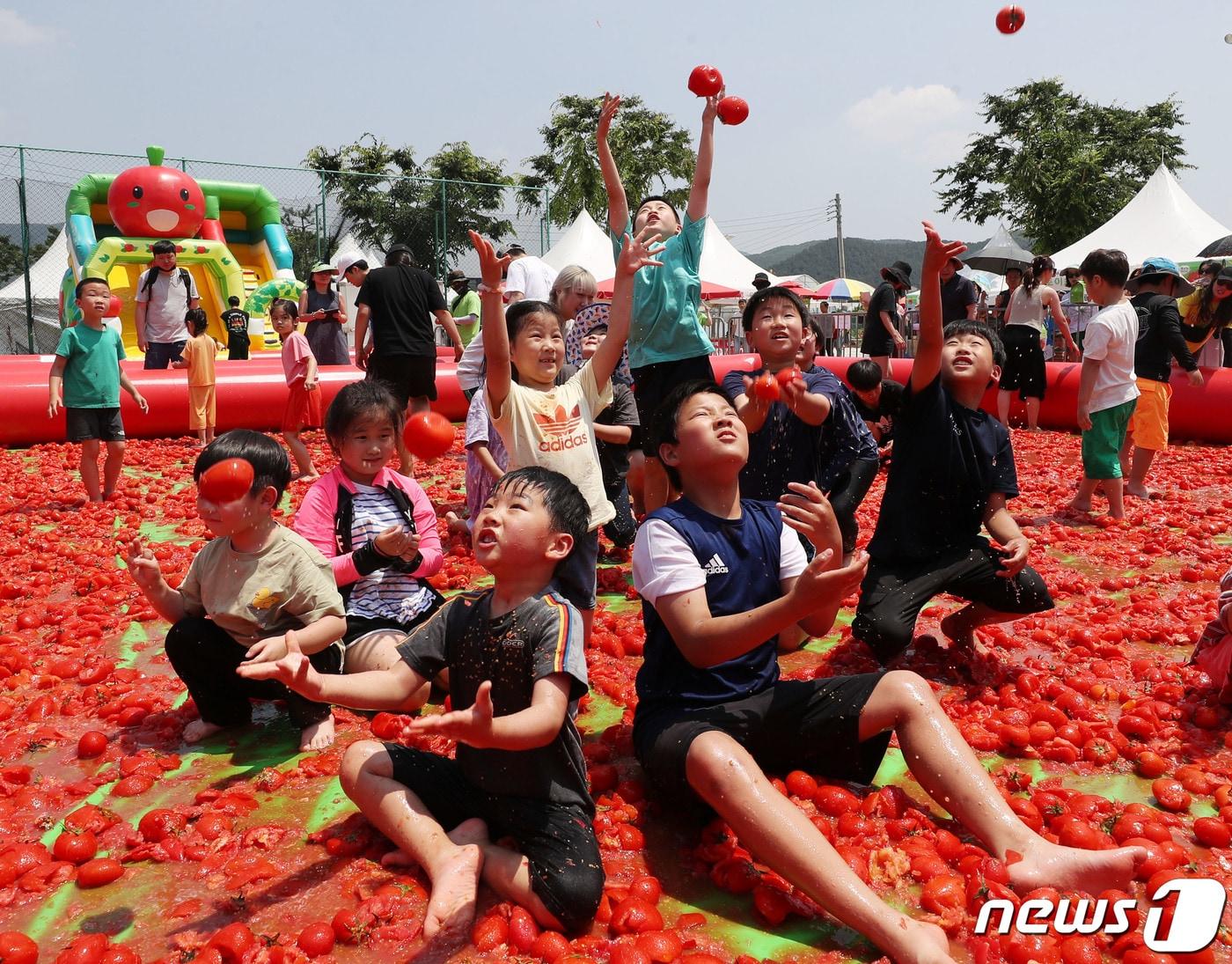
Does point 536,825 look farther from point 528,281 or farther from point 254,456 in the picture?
point 528,281

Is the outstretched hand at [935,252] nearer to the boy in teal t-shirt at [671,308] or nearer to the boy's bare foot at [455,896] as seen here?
the boy in teal t-shirt at [671,308]

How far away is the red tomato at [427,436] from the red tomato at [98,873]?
5.75ft

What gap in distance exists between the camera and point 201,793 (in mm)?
3186

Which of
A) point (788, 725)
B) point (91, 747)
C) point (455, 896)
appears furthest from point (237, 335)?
point (455, 896)

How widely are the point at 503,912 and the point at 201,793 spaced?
4.29ft

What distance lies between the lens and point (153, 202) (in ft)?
69.8

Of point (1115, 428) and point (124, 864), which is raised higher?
point (1115, 428)

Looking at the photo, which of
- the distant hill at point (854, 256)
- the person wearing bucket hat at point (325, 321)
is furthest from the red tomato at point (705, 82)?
the distant hill at point (854, 256)

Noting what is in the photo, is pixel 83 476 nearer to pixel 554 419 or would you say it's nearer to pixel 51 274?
pixel 554 419

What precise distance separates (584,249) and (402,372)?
22.7 meters

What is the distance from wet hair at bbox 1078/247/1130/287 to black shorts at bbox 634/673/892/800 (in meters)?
5.34

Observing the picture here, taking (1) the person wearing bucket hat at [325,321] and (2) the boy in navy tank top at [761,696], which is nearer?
(2) the boy in navy tank top at [761,696]

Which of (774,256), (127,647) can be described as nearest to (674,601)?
(127,647)

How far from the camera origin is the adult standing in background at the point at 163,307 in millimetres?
13102
